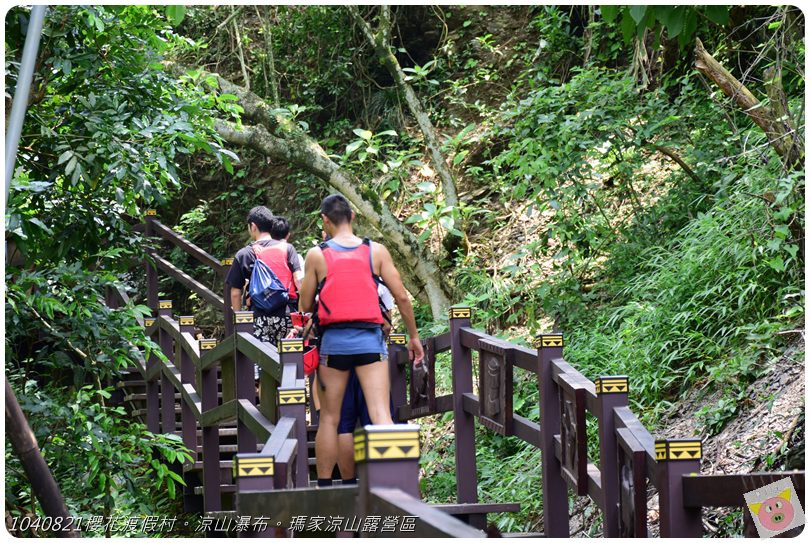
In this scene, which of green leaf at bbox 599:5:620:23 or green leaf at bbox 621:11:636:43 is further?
green leaf at bbox 599:5:620:23

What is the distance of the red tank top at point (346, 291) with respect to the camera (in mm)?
5121

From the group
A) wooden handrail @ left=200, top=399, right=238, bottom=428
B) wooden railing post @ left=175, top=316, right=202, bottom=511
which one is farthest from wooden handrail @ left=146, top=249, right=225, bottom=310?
wooden handrail @ left=200, top=399, right=238, bottom=428

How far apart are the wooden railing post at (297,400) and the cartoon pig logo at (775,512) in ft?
7.17

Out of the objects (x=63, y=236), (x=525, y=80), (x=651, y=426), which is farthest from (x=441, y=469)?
(x=525, y=80)

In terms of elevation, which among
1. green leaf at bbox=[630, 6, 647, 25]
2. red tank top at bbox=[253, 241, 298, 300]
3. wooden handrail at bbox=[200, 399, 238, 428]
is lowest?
wooden handrail at bbox=[200, 399, 238, 428]

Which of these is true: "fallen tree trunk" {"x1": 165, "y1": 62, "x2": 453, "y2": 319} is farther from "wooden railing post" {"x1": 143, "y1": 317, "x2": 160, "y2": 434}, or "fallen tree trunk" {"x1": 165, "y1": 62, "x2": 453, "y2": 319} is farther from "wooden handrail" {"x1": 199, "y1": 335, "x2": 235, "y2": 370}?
"wooden handrail" {"x1": 199, "y1": 335, "x2": 235, "y2": 370}

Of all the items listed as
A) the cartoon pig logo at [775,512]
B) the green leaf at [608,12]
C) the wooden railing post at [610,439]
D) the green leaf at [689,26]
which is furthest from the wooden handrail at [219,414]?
the cartoon pig logo at [775,512]

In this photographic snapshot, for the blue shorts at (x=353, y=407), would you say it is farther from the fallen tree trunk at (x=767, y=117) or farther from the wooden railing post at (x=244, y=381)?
the fallen tree trunk at (x=767, y=117)

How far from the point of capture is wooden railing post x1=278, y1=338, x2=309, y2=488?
4.80 metres

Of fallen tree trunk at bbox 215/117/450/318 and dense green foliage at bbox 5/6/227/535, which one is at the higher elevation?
fallen tree trunk at bbox 215/117/450/318

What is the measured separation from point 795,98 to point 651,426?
308 cm

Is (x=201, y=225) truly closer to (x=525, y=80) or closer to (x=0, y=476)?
(x=525, y=80)

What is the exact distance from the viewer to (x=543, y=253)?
1002cm

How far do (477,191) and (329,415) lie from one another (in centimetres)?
743
